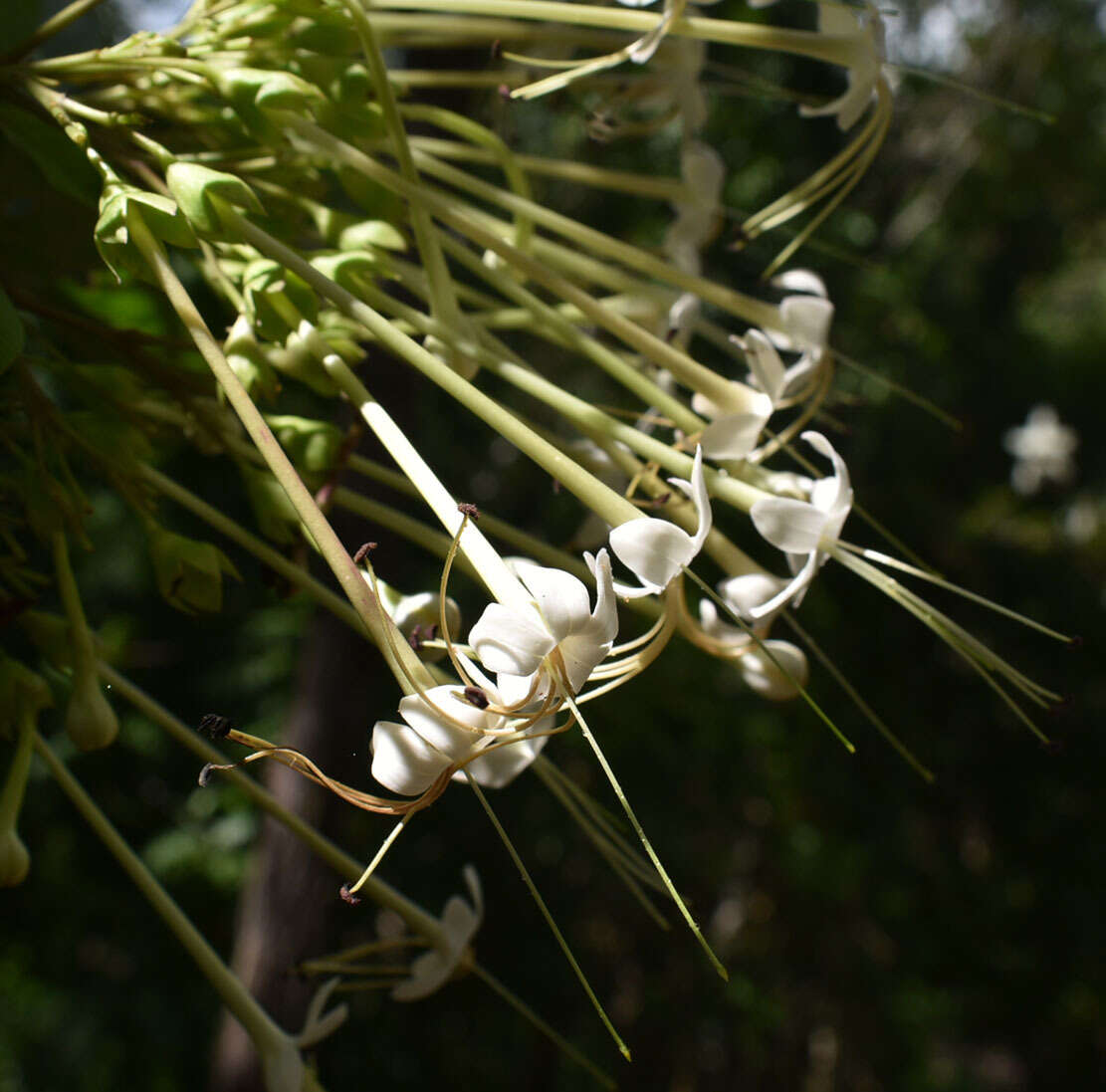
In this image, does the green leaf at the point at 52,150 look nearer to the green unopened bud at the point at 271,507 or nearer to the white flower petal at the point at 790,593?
the green unopened bud at the point at 271,507

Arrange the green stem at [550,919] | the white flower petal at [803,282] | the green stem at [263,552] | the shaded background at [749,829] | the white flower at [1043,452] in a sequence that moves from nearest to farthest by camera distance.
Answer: the green stem at [550,919], the green stem at [263,552], the white flower petal at [803,282], the shaded background at [749,829], the white flower at [1043,452]

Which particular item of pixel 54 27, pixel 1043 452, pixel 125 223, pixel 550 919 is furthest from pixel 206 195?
pixel 1043 452

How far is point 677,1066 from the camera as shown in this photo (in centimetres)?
223

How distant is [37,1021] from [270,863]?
3.51 ft

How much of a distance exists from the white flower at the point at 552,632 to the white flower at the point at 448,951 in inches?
A: 8.2

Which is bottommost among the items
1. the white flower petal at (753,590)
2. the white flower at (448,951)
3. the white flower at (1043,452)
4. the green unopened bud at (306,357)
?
the white flower at (1043,452)

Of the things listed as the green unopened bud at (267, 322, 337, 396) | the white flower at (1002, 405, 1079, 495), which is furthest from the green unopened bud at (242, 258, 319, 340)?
the white flower at (1002, 405, 1079, 495)

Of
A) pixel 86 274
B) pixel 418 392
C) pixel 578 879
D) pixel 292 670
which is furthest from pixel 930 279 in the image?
pixel 86 274

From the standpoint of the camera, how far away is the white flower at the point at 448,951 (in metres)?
0.46

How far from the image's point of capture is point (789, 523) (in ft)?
1.10

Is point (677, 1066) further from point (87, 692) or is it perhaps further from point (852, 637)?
point (87, 692)

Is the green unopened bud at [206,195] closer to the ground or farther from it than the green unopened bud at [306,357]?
farther from it

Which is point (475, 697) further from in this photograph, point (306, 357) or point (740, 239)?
point (740, 239)

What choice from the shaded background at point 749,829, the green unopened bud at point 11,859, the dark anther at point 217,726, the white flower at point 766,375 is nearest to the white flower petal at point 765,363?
the white flower at point 766,375
